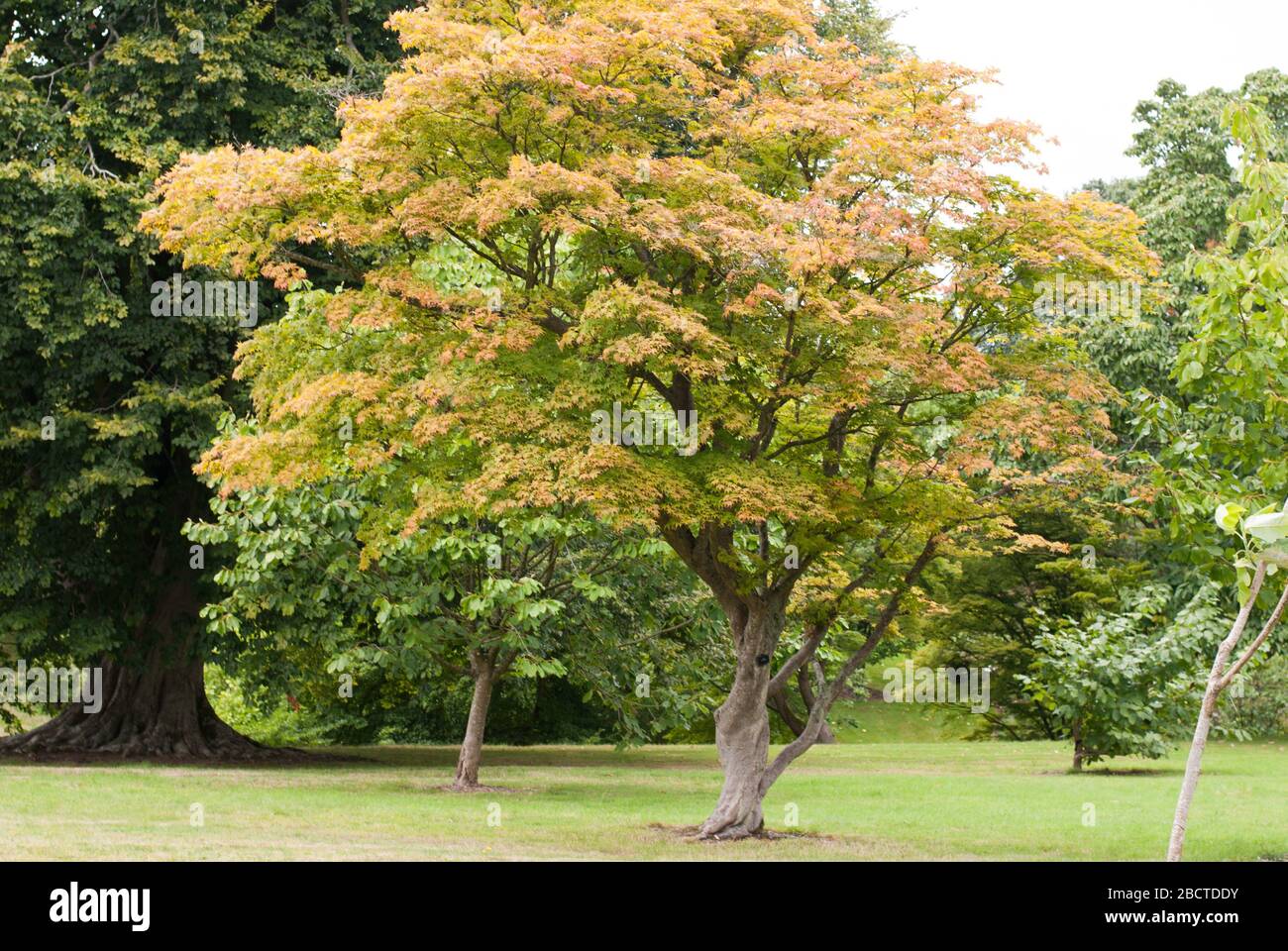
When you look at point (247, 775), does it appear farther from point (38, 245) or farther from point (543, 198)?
point (543, 198)

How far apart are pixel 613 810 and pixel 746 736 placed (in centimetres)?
375

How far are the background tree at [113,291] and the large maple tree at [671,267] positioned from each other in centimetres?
649

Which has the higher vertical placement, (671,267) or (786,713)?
(671,267)

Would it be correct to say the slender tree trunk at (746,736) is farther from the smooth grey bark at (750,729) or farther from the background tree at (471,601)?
the background tree at (471,601)

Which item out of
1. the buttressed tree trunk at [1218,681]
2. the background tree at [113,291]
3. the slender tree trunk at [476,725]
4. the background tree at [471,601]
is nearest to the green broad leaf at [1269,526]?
the buttressed tree trunk at [1218,681]

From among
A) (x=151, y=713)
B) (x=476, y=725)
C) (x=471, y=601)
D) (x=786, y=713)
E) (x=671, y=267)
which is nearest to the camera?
(x=671, y=267)

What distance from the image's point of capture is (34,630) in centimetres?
2198

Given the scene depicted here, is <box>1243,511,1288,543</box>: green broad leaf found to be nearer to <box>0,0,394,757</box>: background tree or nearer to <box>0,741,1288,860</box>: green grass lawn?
<box>0,741,1288,860</box>: green grass lawn

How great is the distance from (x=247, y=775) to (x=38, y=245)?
8.15 m

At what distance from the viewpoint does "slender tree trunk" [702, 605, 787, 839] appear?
574 inches

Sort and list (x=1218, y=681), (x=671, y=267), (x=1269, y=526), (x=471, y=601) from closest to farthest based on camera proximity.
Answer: (x=1269, y=526), (x=1218, y=681), (x=671, y=267), (x=471, y=601)

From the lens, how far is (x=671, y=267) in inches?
530

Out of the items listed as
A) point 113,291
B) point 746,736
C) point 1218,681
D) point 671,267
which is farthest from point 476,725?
point 1218,681

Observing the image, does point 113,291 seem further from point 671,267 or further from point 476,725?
point 671,267
